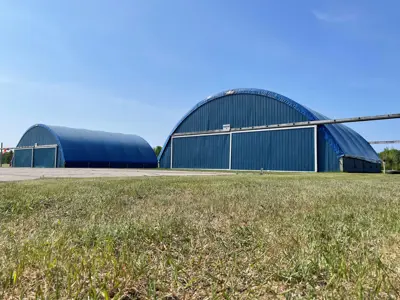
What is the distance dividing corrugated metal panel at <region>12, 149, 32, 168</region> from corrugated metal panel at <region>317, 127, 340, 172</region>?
47.8 m

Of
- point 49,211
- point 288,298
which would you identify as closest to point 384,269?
point 288,298

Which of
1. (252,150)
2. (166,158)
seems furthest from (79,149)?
(252,150)

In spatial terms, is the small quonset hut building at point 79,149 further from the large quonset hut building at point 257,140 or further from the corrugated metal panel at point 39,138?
the large quonset hut building at point 257,140

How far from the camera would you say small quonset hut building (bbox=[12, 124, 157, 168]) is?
41013 mm

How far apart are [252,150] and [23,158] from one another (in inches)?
1773

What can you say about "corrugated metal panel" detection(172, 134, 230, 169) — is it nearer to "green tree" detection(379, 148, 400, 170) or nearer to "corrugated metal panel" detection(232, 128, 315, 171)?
"corrugated metal panel" detection(232, 128, 315, 171)

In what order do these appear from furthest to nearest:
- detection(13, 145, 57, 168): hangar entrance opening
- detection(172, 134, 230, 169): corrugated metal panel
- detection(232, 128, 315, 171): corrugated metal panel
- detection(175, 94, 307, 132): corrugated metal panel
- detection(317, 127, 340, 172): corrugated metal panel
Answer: detection(13, 145, 57, 168): hangar entrance opening
detection(172, 134, 230, 169): corrugated metal panel
detection(175, 94, 307, 132): corrugated metal panel
detection(232, 128, 315, 171): corrugated metal panel
detection(317, 127, 340, 172): corrugated metal panel

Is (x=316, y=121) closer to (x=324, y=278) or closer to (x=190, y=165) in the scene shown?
(x=190, y=165)

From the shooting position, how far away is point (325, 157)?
2328 cm

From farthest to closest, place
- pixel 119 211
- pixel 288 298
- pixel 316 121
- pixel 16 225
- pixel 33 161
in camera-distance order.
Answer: pixel 33 161
pixel 316 121
pixel 119 211
pixel 16 225
pixel 288 298

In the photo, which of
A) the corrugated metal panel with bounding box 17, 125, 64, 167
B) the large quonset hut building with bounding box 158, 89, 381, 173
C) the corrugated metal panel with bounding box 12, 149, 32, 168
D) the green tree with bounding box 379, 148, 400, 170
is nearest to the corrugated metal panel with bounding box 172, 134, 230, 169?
the large quonset hut building with bounding box 158, 89, 381, 173

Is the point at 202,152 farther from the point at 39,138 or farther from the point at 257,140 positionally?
the point at 39,138

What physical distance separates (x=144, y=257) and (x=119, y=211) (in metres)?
1.87

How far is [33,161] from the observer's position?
48.4 meters
